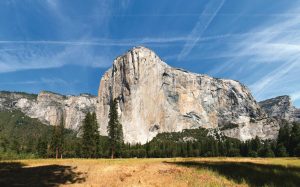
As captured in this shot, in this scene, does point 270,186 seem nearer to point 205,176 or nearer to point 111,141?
point 205,176

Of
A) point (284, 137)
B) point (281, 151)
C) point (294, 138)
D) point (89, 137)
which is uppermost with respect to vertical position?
point (284, 137)

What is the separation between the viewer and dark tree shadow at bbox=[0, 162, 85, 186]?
25.6m

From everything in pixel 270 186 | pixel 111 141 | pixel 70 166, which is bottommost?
pixel 270 186

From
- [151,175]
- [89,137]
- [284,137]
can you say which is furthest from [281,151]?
[151,175]

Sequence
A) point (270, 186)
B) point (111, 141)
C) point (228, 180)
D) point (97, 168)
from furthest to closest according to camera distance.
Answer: point (111, 141) < point (97, 168) < point (228, 180) < point (270, 186)

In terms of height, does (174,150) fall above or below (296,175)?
above

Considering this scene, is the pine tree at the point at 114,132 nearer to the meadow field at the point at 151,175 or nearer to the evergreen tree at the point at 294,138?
the evergreen tree at the point at 294,138

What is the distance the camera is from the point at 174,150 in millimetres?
191125

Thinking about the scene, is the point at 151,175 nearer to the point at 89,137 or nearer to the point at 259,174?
the point at 259,174

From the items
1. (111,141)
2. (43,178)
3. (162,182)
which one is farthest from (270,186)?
(111,141)

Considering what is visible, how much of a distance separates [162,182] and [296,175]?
11171 millimetres

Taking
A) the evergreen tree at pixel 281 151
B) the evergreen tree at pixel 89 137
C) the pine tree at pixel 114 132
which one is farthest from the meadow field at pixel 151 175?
the evergreen tree at pixel 281 151

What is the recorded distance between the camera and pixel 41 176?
2758cm

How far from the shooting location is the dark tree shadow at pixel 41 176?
25.6 metres
